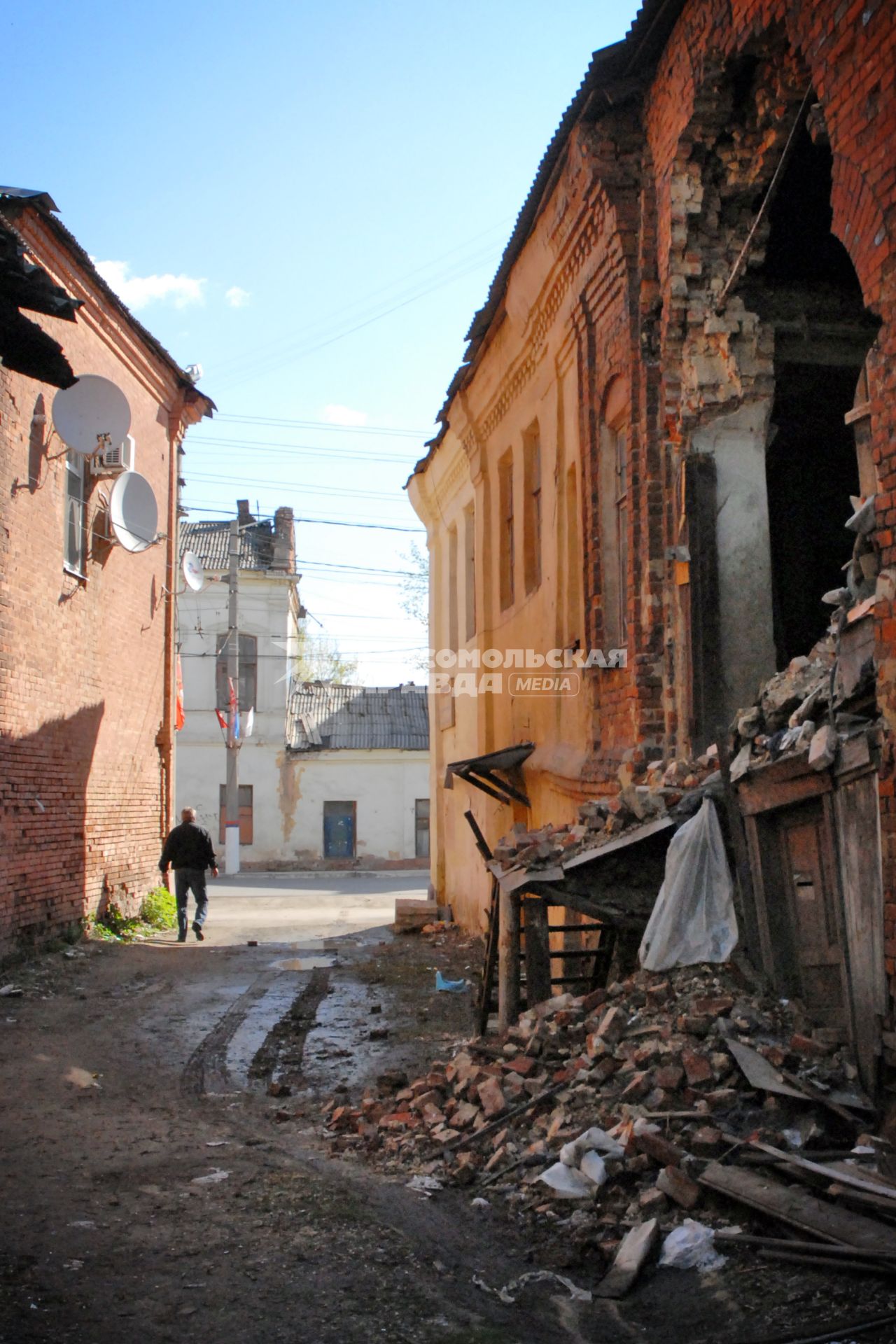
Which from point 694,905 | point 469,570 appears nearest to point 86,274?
point 469,570

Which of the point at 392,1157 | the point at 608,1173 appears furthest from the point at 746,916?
the point at 392,1157

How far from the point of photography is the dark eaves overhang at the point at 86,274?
7898mm

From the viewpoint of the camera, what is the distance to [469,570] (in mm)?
16922

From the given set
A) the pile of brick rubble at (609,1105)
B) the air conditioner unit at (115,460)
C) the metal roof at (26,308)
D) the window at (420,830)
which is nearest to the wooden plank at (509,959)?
the pile of brick rubble at (609,1105)

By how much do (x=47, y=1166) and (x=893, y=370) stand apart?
5343mm

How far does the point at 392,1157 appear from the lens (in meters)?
5.85

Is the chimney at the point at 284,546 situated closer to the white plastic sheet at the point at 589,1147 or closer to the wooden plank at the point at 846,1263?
the white plastic sheet at the point at 589,1147

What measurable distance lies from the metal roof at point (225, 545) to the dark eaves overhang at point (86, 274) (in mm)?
17402

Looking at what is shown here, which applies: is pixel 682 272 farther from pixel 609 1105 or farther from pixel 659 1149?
pixel 659 1149

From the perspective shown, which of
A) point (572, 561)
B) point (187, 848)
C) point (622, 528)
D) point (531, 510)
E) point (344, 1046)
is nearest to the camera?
point (344, 1046)

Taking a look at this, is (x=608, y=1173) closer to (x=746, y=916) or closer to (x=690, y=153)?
(x=746, y=916)

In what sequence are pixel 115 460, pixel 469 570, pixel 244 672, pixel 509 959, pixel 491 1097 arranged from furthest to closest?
pixel 244 672 → pixel 469 570 → pixel 115 460 → pixel 509 959 → pixel 491 1097

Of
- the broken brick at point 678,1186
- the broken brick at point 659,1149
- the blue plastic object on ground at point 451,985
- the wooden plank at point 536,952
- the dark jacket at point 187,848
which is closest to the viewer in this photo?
the broken brick at point 678,1186

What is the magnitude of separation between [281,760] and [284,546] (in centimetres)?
680
